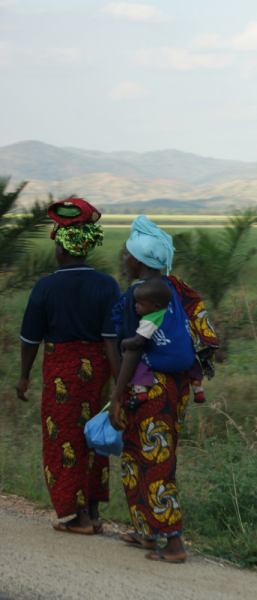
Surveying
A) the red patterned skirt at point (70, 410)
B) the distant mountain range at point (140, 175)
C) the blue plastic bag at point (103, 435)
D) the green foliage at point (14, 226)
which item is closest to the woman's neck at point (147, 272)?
the red patterned skirt at point (70, 410)

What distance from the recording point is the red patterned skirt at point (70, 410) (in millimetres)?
3715

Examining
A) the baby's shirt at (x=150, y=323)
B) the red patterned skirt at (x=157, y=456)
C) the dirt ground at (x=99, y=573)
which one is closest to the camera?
the dirt ground at (x=99, y=573)

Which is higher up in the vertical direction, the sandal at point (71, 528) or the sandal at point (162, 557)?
the sandal at point (162, 557)

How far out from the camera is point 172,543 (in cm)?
336

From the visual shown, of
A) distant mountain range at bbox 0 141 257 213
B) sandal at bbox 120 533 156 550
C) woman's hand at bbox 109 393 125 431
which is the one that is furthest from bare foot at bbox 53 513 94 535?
distant mountain range at bbox 0 141 257 213

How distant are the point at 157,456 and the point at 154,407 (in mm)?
221

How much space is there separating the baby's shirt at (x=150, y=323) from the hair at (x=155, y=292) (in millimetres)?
48

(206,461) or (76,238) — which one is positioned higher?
(76,238)

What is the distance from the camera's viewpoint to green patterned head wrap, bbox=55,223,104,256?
3.68 meters

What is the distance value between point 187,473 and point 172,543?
5.28 ft

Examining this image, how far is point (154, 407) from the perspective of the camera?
3.36 metres

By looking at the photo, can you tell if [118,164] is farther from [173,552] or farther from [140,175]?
[173,552]

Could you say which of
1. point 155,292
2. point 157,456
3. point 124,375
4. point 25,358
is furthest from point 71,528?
point 155,292

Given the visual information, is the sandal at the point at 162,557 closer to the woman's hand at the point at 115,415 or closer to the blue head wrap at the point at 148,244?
the woman's hand at the point at 115,415
